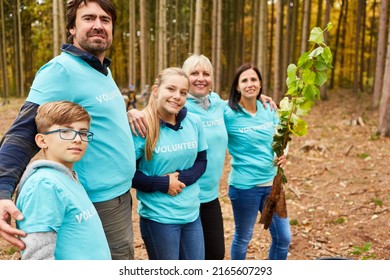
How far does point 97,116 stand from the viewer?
2135mm

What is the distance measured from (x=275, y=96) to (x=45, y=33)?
15107 millimetres

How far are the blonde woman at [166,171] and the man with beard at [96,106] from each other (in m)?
0.21

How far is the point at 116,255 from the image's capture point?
2.35 metres

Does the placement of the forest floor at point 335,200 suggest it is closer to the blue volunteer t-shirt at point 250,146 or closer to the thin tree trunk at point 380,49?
the blue volunteer t-shirt at point 250,146

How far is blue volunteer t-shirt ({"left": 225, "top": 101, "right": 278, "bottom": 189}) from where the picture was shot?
3510 mm

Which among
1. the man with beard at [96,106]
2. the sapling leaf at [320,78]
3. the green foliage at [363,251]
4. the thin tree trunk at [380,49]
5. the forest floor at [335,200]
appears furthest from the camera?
the thin tree trunk at [380,49]

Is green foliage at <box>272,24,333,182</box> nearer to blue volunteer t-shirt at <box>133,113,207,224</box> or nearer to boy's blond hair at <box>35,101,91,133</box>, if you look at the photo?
blue volunteer t-shirt at <box>133,113,207,224</box>

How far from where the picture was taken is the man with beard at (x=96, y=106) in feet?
6.50

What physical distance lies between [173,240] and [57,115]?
127 centimetres

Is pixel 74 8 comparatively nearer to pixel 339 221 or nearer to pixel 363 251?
pixel 363 251

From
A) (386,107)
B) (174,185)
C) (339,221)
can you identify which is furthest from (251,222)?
(386,107)

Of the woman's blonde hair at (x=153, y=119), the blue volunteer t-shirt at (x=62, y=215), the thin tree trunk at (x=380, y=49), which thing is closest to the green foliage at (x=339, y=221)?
the woman's blonde hair at (x=153, y=119)

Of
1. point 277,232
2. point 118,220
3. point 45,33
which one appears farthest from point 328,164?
point 45,33
